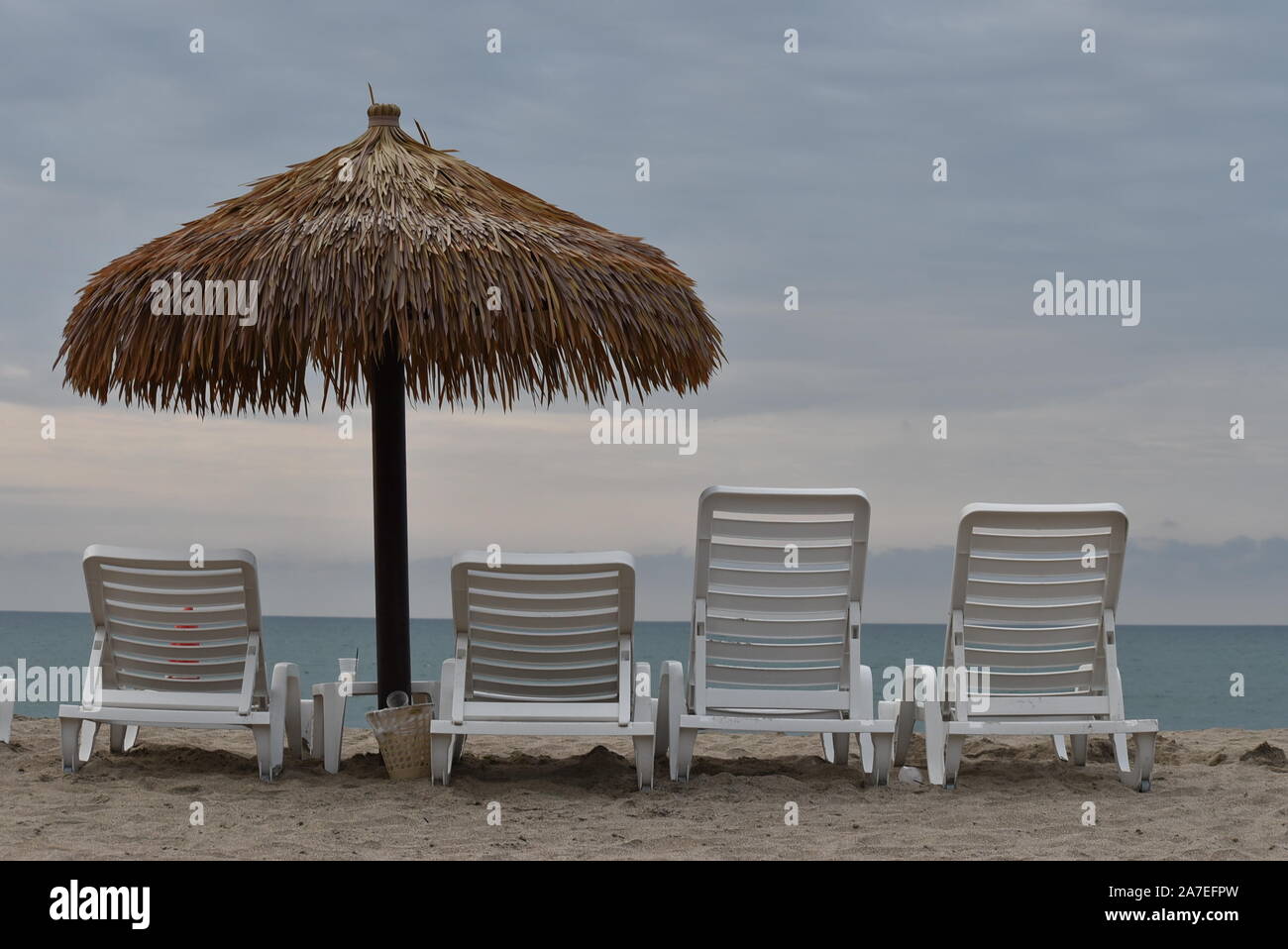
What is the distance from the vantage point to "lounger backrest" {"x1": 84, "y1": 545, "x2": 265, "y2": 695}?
5.43 metres

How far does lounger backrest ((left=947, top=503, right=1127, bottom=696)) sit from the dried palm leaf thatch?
4.94 feet

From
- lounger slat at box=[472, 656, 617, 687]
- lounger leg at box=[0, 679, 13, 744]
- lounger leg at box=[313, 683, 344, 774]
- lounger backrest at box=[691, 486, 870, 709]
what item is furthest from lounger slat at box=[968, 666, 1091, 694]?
lounger leg at box=[0, 679, 13, 744]

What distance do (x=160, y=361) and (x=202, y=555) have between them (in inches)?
33.3

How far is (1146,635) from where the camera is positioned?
4638 cm

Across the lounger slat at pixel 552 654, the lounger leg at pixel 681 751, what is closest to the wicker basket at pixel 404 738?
the lounger slat at pixel 552 654

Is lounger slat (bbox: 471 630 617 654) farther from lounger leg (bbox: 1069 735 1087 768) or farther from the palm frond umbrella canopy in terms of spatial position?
lounger leg (bbox: 1069 735 1087 768)

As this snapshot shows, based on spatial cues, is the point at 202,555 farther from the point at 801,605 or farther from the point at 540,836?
the point at 801,605

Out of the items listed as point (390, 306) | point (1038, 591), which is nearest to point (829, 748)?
point (1038, 591)

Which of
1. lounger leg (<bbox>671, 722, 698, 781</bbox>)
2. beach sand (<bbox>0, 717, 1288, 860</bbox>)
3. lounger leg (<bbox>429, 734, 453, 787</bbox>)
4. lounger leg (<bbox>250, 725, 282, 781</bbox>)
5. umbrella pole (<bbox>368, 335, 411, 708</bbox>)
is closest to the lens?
beach sand (<bbox>0, 717, 1288, 860</bbox>)

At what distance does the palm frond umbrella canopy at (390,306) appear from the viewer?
5.26 m

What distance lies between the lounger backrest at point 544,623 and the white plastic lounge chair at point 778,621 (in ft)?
0.91

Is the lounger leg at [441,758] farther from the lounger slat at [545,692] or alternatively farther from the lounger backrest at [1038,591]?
the lounger backrest at [1038,591]
